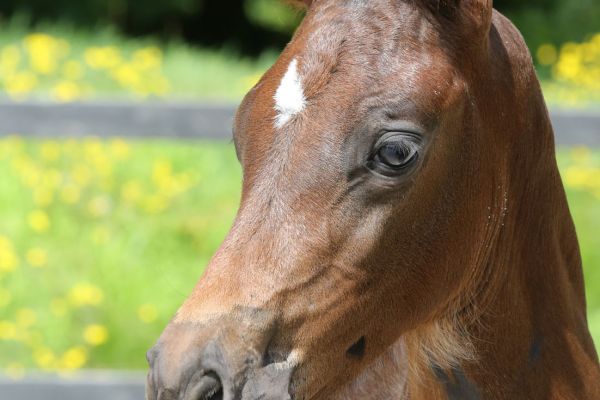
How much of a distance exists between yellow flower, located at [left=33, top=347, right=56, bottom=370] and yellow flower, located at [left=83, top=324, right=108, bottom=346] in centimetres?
19

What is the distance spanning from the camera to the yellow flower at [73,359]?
15.6ft

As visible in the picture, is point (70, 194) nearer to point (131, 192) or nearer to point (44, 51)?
point (131, 192)

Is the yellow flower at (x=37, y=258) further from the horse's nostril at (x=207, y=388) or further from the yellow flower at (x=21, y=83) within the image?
the horse's nostril at (x=207, y=388)

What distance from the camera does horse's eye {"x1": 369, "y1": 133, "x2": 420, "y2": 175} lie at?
77.2 inches

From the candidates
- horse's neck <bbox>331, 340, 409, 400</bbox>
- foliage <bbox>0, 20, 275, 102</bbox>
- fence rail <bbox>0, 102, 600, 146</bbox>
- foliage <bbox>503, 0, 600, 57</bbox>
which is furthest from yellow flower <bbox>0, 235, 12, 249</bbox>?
foliage <bbox>503, 0, 600, 57</bbox>

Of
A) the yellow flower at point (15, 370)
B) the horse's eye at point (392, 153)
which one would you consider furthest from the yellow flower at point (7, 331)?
the horse's eye at point (392, 153)

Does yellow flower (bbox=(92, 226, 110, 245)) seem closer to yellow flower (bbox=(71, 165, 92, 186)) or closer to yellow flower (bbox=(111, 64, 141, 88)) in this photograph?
yellow flower (bbox=(71, 165, 92, 186))

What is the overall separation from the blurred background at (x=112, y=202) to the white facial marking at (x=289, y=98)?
26.9 inches

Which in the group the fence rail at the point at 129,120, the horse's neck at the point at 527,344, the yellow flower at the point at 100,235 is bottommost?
the yellow flower at the point at 100,235

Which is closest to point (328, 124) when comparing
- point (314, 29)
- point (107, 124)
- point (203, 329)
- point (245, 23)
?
point (314, 29)

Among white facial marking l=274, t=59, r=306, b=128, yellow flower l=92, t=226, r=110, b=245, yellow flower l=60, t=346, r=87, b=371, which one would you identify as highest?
→ white facial marking l=274, t=59, r=306, b=128

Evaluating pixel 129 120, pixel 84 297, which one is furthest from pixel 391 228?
pixel 84 297

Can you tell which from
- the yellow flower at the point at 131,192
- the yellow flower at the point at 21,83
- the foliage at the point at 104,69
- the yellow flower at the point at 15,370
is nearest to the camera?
the yellow flower at the point at 15,370

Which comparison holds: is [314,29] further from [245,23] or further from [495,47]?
[245,23]
